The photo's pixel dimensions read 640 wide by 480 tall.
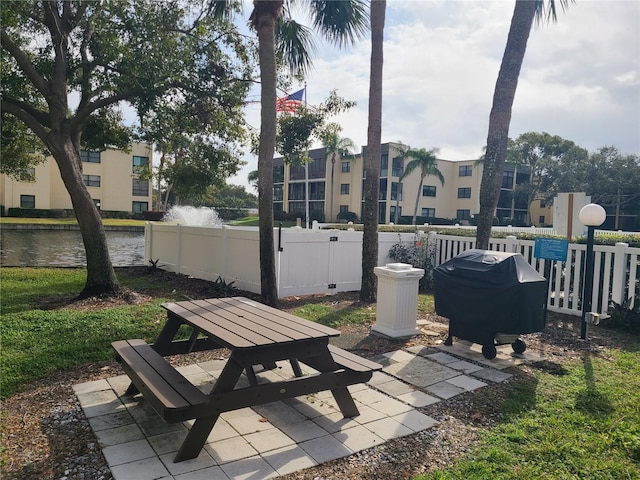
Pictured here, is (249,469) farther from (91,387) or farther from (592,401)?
(592,401)

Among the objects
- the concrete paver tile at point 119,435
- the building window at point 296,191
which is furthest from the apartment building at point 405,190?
the concrete paver tile at point 119,435

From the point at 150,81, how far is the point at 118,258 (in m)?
9.43

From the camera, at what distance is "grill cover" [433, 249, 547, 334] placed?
5082 mm

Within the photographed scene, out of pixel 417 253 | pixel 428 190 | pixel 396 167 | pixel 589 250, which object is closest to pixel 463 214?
pixel 428 190

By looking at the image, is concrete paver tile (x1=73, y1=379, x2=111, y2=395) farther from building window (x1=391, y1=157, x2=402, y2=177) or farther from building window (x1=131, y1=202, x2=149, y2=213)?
building window (x1=131, y1=202, x2=149, y2=213)

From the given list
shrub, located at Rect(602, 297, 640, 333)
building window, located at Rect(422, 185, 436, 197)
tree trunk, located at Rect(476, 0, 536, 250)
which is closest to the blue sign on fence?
tree trunk, located at Rect(476, 0, 536, 250)

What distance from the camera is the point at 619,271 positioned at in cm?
710

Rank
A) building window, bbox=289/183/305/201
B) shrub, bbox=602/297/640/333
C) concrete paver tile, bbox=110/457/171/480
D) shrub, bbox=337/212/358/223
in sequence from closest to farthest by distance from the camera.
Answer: concrete paver tile, bbox=110/457/171/480, shrub, bbox=602/297/640/333, shrub, bbox=337/212/358/223, building window, bbox=289/183/305/201

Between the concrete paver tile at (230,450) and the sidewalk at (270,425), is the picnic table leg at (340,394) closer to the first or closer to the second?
the sidewalk at (270,425)

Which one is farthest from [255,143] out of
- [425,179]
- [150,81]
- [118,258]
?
[425,179]

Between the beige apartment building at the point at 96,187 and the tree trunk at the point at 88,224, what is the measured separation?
3219 cm

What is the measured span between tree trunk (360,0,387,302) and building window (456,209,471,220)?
43.9m

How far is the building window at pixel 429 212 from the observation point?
50656 millimetres

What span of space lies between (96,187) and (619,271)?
4467 centimetres
